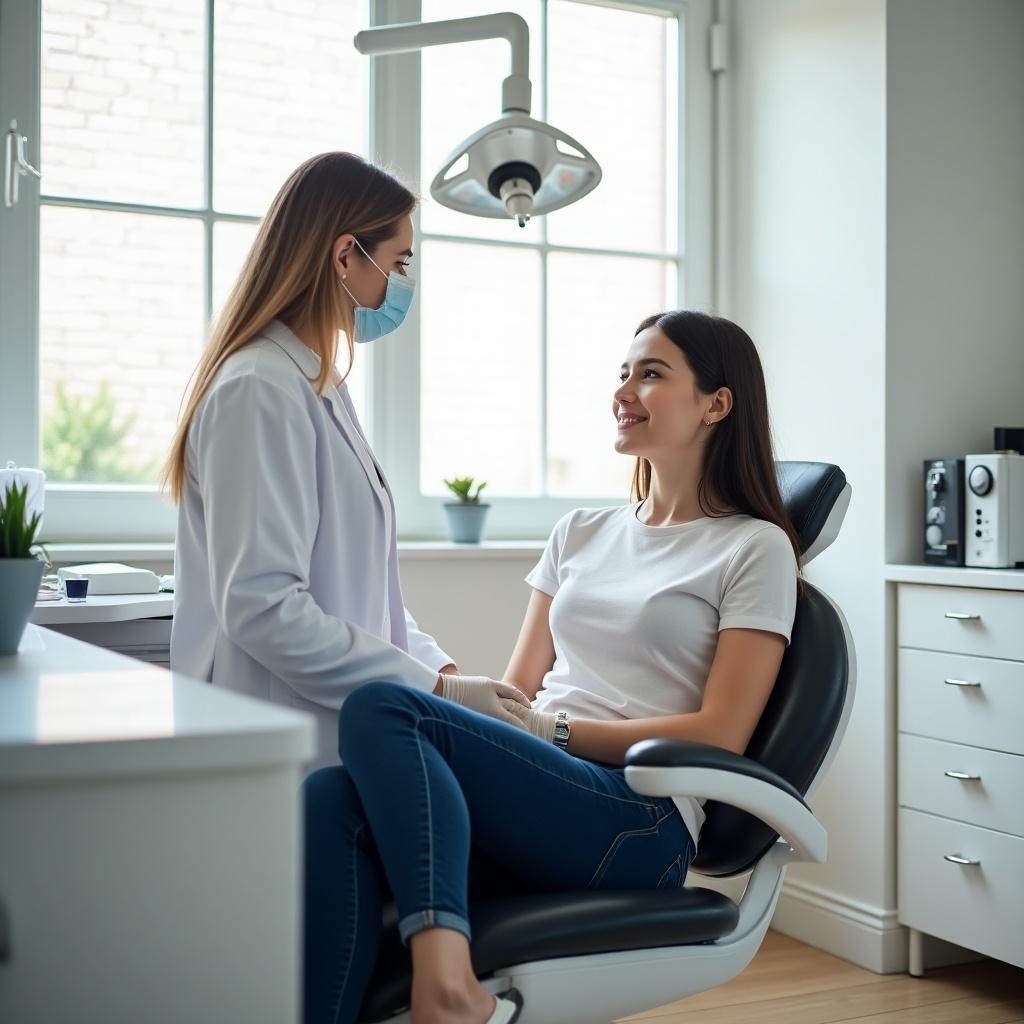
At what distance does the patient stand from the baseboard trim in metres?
1.17

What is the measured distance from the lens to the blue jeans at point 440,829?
1168 millimetres

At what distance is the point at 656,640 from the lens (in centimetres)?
166

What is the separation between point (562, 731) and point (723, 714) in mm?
205

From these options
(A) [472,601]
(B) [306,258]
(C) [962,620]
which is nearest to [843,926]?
(C) [962,620]

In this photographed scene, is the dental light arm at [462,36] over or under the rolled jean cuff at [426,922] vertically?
over

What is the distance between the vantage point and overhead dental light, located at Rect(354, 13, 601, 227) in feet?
5.35

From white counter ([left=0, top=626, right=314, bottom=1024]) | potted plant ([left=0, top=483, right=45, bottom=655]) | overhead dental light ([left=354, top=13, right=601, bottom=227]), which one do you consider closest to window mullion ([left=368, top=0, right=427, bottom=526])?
overhead dental light ([left=354, top=13, right=601, bottom=227])

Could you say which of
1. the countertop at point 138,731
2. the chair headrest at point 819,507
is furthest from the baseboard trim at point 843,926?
the countertop at point 138,731

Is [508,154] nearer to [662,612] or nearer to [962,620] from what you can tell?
[662,612]

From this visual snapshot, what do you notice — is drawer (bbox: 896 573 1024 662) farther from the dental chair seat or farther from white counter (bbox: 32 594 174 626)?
white counter (bbox: 32 594 174 626)

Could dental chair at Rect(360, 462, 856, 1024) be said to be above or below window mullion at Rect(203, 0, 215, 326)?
below

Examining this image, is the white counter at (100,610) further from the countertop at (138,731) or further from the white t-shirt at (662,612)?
the countertop at (138,731)

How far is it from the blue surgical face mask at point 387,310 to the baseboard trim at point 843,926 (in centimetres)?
168

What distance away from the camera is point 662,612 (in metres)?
1.67
